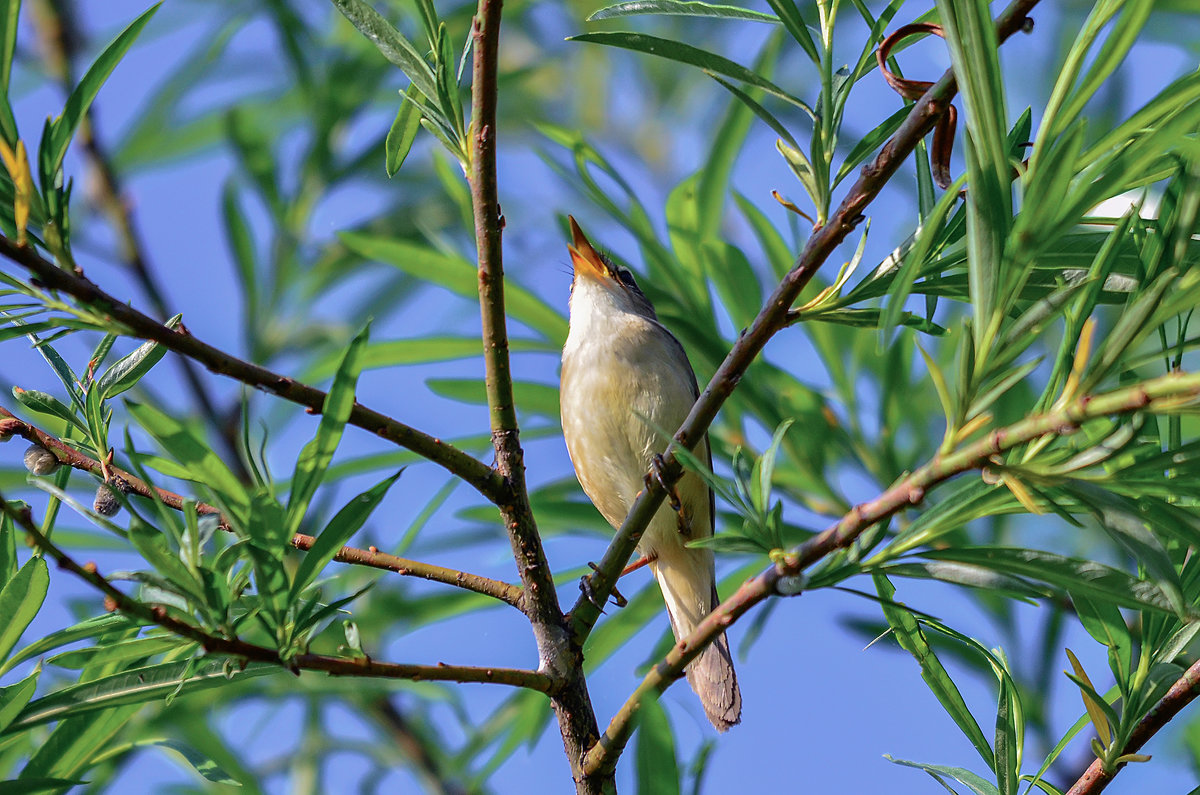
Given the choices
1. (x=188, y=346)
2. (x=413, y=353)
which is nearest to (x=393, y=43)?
(x=188, y=346)

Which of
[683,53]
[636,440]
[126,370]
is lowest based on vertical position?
[126,370]

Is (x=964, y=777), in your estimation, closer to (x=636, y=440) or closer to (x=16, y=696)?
(x=16, y=696)

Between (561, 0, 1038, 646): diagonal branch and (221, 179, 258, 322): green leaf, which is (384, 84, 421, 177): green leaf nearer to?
(561, 0, 1038, 646): diagonal branch

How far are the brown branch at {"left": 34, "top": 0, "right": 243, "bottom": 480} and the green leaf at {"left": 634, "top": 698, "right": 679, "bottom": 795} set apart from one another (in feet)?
5.56

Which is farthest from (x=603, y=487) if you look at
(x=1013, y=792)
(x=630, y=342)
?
(x=1013, y=792)

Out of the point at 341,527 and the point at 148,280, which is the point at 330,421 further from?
the point at 148,280

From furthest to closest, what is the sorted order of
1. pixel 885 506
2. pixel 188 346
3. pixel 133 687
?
pixel 133 687
pixel 188 346
pixel 885 506

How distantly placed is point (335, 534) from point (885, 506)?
62 centimetres

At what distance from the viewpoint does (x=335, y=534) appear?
1.28 m

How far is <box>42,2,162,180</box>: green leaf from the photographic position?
126cm

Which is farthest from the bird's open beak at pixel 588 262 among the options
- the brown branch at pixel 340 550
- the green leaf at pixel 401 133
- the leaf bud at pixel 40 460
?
the leaf bud at pixel 40 460

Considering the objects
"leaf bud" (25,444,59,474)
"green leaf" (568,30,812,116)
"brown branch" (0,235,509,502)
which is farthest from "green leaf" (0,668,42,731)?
"green leaf" (568,30,812,116)

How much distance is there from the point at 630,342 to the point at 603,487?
0.46 meters

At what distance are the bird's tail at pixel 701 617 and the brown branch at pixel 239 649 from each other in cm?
150
